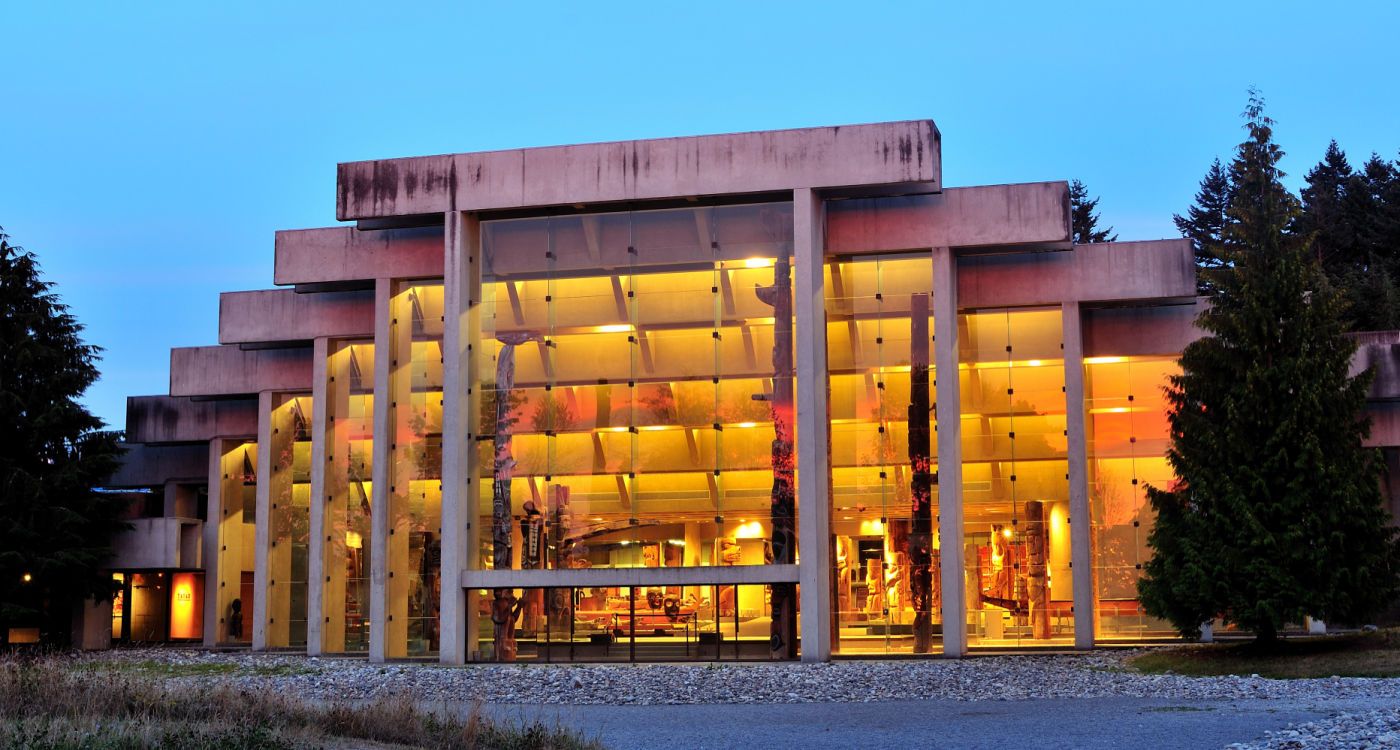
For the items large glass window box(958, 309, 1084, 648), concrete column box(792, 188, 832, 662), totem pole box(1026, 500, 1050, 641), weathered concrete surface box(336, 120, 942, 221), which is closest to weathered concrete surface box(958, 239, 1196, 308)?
large glass window box(958, 309, 1084, 648)

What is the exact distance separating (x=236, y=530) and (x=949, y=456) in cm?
2409

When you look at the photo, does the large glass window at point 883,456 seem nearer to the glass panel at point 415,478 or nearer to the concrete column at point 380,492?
the glass panel at point 415,478

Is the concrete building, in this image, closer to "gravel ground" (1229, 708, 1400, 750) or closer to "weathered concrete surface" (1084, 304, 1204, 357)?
"weathered concrete surface" (1084, 304, 1204, 357)

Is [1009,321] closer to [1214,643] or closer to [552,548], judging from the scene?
[1214,643]

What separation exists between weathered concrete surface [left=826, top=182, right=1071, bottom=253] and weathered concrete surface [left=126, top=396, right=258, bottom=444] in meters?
21.1

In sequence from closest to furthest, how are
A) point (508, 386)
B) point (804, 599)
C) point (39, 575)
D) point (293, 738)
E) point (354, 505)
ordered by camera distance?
1. point (293, 738)
2. point (804, 599)
3. point (508, 386)
4. point (354, 505)
5. point (39, 575)

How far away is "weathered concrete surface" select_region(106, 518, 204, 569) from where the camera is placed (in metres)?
49.3

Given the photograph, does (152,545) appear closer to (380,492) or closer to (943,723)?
(380,492)

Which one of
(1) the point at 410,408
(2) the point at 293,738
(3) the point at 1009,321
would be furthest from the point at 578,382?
(2) the point at 293,738

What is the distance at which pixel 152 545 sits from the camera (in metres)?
49.4

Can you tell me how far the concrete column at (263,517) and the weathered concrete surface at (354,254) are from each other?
5.65 meters

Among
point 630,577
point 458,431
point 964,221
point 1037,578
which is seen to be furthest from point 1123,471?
point 458,431

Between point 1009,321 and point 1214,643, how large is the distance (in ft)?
30.0

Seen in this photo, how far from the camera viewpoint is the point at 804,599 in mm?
36812
